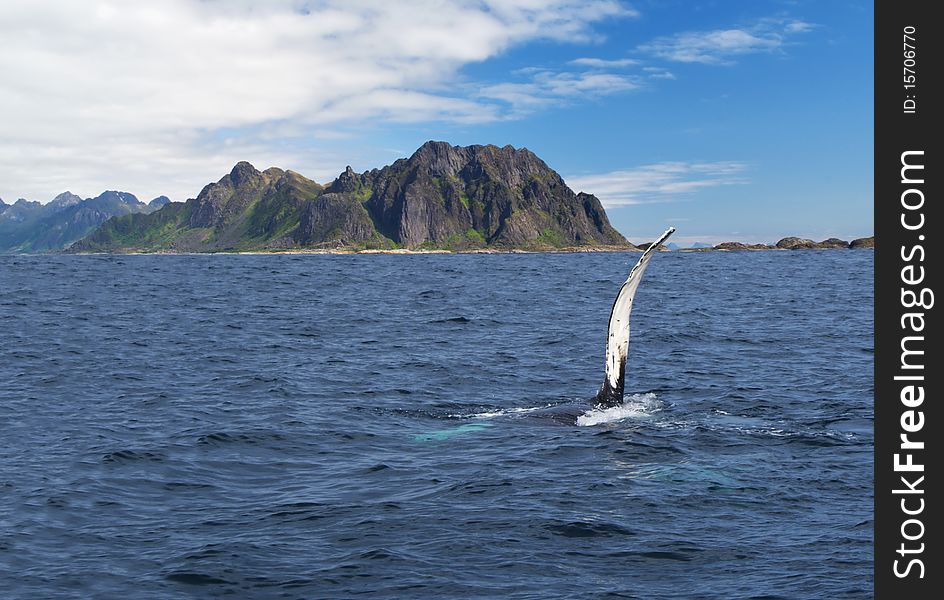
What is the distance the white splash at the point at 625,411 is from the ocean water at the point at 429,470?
108 mm

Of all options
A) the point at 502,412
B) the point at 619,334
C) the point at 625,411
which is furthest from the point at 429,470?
the point at 625,411

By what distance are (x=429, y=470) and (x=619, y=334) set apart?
21.6ft

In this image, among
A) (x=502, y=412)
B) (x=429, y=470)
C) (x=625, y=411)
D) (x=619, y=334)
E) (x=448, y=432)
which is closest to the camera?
(x=429, y=470)

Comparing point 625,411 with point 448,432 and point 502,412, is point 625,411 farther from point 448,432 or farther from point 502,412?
point 448,432

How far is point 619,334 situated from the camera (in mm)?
20688

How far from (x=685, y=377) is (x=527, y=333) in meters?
14.2

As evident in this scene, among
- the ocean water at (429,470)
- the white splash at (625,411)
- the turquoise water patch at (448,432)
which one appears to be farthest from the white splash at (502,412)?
the white splash at (625,411)

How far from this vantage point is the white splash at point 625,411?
71.7 ft

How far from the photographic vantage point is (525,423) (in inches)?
857

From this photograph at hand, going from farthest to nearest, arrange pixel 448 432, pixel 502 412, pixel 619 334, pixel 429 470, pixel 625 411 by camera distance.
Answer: pixel 502 412 < pixel 625 411 < pixel 448 432 < pixel 619 334 < pixel 429 470

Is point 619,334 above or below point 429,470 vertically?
above

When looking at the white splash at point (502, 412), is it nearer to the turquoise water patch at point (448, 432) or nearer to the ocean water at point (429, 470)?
the ocean water at point (429, 470)
